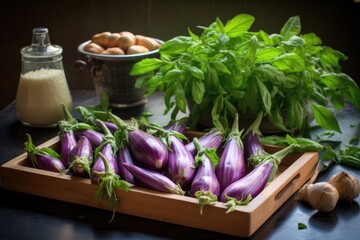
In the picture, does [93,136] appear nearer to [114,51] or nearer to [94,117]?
[94,117]

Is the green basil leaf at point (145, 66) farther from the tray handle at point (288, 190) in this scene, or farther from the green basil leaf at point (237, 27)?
the tray handle at point (288, 190)

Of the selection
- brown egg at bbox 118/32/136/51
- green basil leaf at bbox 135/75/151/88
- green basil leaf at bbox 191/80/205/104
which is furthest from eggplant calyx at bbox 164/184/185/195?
brown egg at bbox 118/32/136/51

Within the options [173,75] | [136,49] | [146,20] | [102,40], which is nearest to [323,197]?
[173,75]

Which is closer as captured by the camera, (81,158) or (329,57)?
(81,158)

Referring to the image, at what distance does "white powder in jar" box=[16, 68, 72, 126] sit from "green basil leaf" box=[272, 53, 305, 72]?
55 cm

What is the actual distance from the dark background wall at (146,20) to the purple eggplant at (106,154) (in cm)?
107

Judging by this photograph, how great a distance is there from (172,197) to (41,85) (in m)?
0.63

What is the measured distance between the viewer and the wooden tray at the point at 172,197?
1043 mm

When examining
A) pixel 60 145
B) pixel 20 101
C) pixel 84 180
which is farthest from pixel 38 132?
pixel 84 180

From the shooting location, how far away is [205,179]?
111 centimetres

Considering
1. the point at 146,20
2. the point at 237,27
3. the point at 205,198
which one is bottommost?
the point at 146,20

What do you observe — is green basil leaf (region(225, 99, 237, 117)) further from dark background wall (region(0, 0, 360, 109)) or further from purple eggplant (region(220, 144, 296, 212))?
dark background wall (region(0, 0, 360, 109))

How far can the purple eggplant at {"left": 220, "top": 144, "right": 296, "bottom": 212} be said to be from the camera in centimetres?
106

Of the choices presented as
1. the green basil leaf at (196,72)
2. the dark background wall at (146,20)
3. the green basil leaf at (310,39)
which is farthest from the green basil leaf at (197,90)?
the dark background wall at (146,20)
